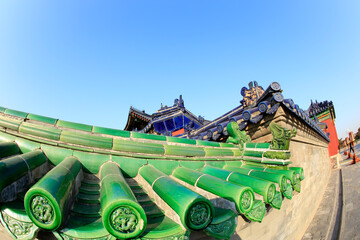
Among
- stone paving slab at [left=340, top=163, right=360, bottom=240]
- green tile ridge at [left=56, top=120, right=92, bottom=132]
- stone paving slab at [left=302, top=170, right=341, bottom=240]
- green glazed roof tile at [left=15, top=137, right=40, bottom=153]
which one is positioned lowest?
stone paving slab at [left=302, top=170, right=341, bottom=240]

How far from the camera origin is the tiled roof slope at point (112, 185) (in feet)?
3.39

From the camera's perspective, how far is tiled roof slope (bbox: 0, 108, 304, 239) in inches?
40.7

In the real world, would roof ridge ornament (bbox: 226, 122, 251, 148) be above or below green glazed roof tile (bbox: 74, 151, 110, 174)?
above

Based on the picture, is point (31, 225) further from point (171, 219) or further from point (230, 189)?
point (230, 189)

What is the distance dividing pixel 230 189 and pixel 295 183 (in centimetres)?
190

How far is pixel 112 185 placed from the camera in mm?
1261

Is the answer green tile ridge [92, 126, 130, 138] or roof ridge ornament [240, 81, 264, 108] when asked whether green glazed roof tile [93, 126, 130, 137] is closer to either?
green tile ridge [92, 126, 130, 138]

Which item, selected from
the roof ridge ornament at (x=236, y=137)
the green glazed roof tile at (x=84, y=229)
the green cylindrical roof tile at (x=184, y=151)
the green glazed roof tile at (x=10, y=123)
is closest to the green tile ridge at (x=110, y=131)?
the green cylindrical roof tile at (x=184, y=151)

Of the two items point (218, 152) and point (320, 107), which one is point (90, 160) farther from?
point (320, 107)

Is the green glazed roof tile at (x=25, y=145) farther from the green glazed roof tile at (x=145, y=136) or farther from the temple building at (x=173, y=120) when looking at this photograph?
the temple building at (x=173, y=120)

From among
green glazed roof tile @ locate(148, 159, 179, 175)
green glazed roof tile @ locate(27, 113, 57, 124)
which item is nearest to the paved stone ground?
green glazed roof tile @ locate(148, 159, 179, 175)

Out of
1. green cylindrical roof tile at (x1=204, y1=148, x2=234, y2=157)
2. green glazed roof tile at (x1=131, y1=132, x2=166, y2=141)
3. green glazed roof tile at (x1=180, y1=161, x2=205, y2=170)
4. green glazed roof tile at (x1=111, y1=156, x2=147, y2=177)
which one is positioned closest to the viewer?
green glazed roof tile at (x1=111, y1=156, x2=147, y2=177)

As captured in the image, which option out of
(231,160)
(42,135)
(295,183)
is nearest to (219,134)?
(231,160)

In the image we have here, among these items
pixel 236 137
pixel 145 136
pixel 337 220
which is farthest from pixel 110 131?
pixel 337 220
